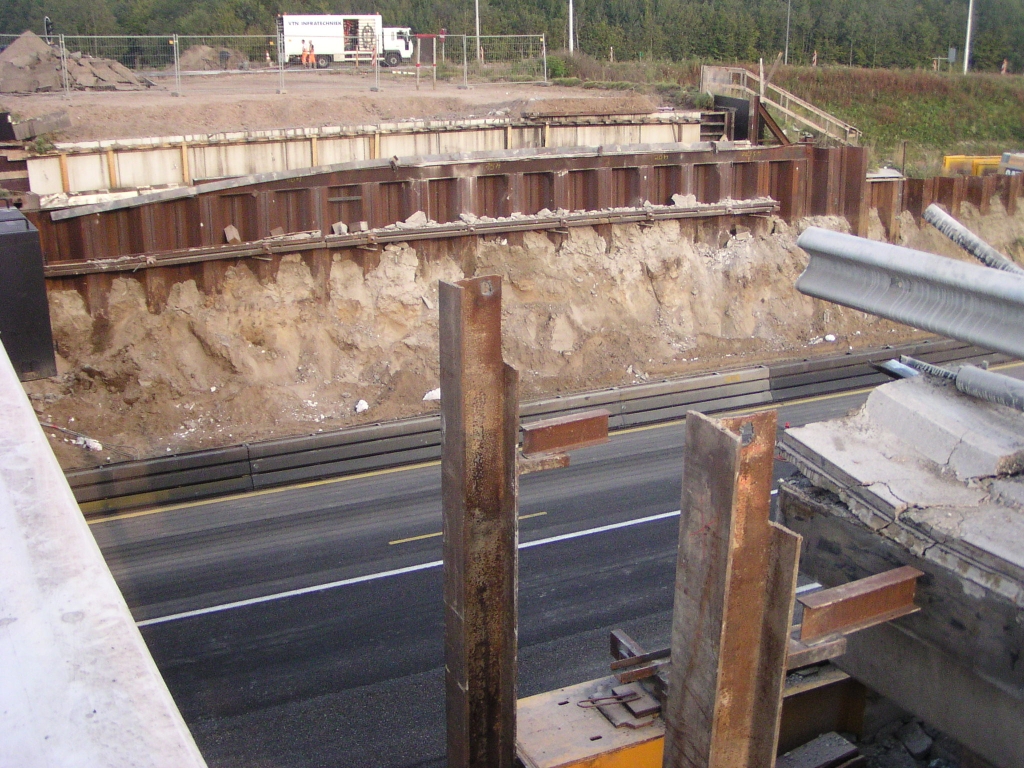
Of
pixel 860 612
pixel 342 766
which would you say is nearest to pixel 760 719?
pixel 860 612

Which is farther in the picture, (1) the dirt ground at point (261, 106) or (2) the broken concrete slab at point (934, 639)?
(1) the dirt ground at point (261, 106)

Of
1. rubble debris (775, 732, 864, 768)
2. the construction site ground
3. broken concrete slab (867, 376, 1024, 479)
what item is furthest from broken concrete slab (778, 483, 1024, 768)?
the construction site ground

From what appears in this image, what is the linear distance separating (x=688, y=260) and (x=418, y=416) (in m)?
6.76

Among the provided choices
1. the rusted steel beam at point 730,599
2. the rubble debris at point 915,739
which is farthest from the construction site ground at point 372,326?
the rusted steel beam at point 730,599

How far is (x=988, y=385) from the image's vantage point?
16.4 feet

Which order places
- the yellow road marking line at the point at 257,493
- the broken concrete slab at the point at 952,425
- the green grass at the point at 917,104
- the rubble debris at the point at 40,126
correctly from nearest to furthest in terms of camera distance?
the broken concrete slab at the point at 952,425 < the yellow road marking line at the point at 257,493 < the rubble debris at the point at 40,126 < the green grass at the point at 917,104

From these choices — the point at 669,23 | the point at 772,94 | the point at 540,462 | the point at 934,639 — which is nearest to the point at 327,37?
the point at 772,94

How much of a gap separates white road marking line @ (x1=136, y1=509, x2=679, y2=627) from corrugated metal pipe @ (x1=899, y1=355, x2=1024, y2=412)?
6103 mm

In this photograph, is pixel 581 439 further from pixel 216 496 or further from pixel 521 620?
pixel 216 496

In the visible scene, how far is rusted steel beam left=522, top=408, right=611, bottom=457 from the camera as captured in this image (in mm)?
4199

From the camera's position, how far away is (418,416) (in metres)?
14.3

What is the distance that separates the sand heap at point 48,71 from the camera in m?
23.4

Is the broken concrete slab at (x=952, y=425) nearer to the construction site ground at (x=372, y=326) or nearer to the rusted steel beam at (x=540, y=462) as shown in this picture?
the rusted steel beam at (x=540, y=462)

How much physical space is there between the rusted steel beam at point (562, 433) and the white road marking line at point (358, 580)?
6330 millimetres
